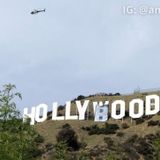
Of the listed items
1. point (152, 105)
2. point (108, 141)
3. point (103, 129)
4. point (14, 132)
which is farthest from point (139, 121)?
point (14, 132)

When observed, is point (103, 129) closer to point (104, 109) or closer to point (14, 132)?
point (104, 109)

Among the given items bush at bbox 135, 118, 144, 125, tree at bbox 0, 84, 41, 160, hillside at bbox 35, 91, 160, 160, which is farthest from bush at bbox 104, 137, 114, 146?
tree at bbox 0, 84, 41, 160

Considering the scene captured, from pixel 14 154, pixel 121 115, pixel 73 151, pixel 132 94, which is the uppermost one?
pixel 132 94

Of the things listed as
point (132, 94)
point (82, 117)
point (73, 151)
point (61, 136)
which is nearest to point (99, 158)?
point (73, 151)

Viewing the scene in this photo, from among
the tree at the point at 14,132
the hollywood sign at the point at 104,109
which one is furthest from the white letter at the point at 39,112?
the tree at the point at 14,132

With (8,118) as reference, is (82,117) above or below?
above

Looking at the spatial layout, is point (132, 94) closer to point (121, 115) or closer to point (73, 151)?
point (121, 115)

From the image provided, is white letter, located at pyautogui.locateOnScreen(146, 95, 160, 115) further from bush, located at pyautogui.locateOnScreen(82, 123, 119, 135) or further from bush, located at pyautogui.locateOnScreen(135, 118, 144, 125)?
bush, located at pyautogui.locateOnScreen(82, 123, 119, 135)

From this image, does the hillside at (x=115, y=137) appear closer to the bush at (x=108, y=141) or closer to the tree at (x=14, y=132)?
the bush at (x=108, y=141)

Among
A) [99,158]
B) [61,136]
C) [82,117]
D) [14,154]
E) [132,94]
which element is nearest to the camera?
[14,154]

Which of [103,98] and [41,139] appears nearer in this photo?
[41,139]
